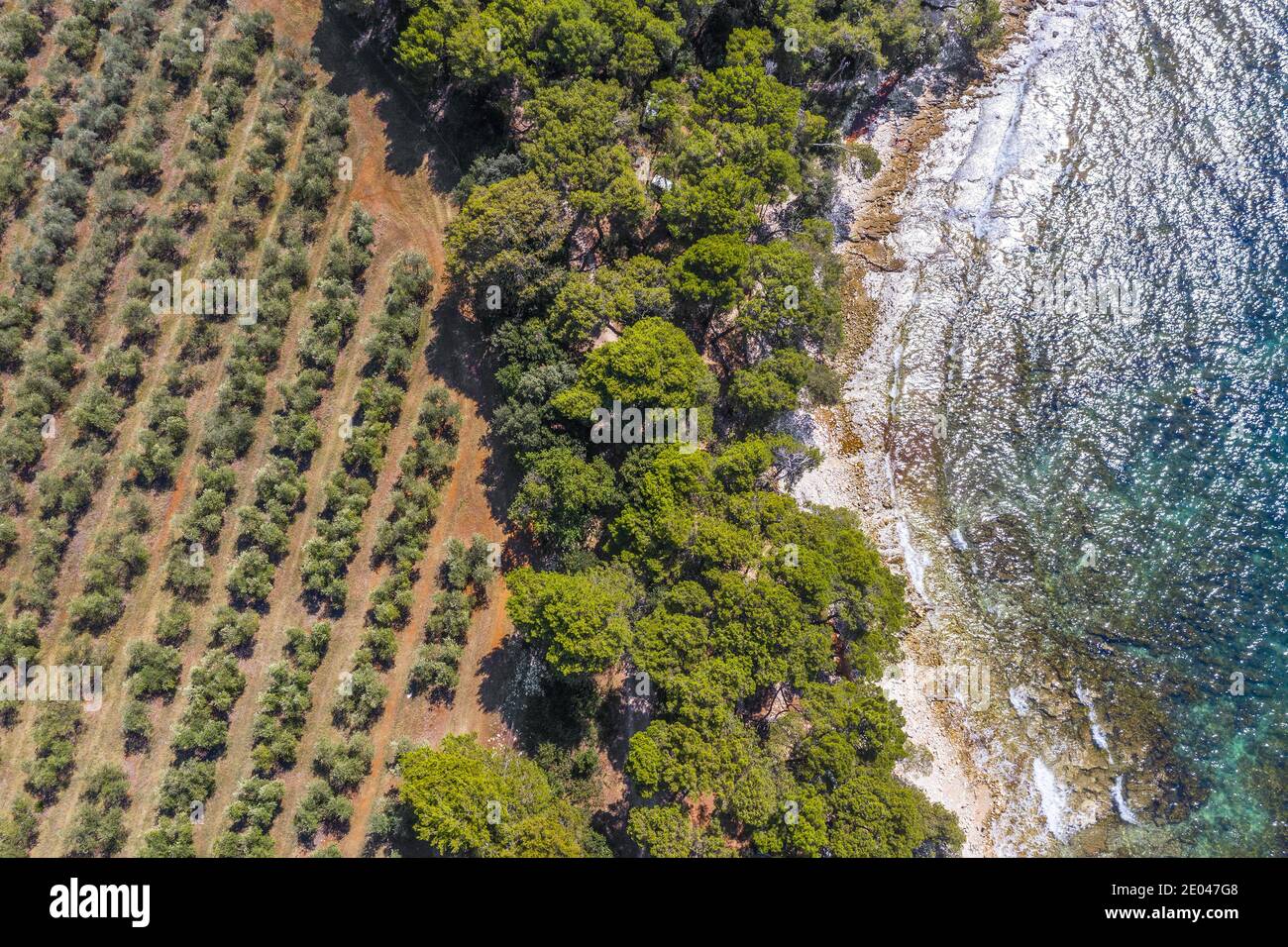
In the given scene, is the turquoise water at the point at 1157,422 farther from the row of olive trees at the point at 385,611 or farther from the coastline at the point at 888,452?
the row of olive trees at the point at 385,611

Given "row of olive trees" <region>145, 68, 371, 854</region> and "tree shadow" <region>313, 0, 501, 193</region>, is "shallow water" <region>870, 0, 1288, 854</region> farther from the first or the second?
"row of olive trees" <region>145, 68, 371, 854</region>

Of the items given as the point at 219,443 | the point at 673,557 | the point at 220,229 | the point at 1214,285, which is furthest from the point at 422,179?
the point at 1214,285

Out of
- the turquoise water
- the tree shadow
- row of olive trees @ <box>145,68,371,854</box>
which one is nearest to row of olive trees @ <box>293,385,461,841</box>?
row of olive trees @ <box>145,68,371,854</box>


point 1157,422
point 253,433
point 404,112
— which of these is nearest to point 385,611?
point 253,433

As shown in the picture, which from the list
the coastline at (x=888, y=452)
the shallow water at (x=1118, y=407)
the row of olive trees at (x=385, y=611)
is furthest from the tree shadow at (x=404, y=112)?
the shallow water at (x=1118, y=407)

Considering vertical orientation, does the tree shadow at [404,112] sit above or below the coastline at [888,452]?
above

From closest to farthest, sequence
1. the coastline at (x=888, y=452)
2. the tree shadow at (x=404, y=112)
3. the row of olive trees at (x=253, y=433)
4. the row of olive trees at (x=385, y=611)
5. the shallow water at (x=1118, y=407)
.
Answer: the row of olive trees at (x=385, y=611)
the row of olive trees at (x=253, y=433)
the coastline at (x=888, y=452)
the shallow water at (x=1118, y=407)
the tree shadow at (x=404, y=112)
